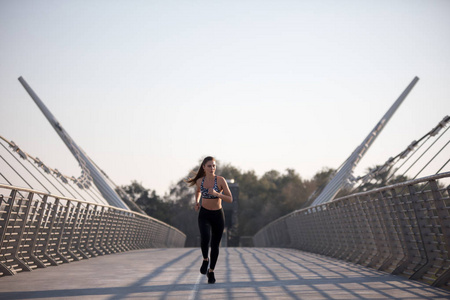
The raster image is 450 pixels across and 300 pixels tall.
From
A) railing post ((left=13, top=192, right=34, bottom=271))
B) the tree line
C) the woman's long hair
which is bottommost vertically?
railing post ((left=13, top=192, right=34, bottom=271))

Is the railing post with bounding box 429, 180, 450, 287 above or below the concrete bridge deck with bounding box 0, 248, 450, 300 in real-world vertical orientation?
above

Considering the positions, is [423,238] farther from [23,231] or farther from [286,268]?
[23,231]

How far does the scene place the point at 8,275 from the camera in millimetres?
9711

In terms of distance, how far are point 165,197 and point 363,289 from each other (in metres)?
121

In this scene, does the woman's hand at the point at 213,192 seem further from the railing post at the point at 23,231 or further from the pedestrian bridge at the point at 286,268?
the railing post at the point at 23,231

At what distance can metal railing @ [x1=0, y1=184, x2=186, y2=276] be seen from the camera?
32.2 feet

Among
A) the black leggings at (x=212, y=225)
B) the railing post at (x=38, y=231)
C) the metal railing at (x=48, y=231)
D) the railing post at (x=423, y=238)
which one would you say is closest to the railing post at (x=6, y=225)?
the metal railing at (x=48, y=231)

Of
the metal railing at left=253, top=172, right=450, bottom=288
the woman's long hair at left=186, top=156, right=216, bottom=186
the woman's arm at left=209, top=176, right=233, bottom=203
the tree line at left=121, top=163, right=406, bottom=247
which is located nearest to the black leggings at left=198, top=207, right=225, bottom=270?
the woman's arm at left=209, top=176, right=233, bottom=203

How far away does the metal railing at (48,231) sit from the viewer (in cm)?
981

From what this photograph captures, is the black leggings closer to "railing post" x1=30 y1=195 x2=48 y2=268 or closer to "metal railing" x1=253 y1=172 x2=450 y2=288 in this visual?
"metal railing" x1=253 y1=172 x2=450 y2=288

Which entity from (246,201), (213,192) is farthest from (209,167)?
(246,201)

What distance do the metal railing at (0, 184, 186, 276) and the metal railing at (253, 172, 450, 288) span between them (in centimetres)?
576

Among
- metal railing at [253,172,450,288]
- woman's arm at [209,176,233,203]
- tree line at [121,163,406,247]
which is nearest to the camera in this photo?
metal railing at [253,172,450,288]

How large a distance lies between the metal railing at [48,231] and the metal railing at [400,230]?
576 centimetres
